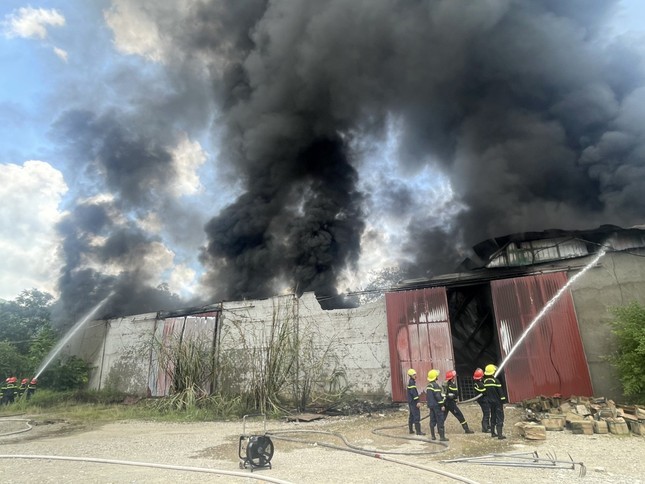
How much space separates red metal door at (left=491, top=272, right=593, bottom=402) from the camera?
32.3ft

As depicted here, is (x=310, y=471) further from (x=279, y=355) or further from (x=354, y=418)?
(x=279, y=355)

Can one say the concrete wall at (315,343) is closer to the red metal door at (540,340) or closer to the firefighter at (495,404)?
the red metal door at (540,340)

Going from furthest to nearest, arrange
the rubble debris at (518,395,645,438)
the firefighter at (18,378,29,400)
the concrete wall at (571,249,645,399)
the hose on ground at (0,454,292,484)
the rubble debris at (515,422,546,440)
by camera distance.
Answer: the firefighter at (18,378,29,400), the concrete wall at (571,249,645,399), the rubble debris at (518,395,645,438), the rubble debris at (515,422,546,440), the hose on ground at (0,454,292,484)

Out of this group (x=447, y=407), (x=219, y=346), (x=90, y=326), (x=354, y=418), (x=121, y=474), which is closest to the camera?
(x=121, y=474)

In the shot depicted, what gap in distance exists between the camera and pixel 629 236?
46.1 ft

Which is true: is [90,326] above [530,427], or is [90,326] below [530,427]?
above

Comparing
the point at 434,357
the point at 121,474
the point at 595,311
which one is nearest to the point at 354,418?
the point at 434,357

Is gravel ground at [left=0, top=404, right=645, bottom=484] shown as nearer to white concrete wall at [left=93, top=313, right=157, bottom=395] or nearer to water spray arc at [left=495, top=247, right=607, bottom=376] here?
water spray arc at [left=495, top=247, right=607, bottom=376]

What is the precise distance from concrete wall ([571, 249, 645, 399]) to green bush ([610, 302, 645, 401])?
0.49 meters

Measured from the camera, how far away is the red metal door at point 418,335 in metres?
11.1

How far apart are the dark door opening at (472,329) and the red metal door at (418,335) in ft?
9.18

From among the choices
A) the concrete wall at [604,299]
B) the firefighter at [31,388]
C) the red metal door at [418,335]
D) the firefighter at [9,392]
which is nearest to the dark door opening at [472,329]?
the red metal door at [418,335]

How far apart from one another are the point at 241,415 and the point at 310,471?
627cm

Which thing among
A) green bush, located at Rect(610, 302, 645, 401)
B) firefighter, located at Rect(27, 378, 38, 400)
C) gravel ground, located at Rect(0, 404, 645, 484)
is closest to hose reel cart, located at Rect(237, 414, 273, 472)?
gravel ground, located at Rect(0, 404, 645, 484)
